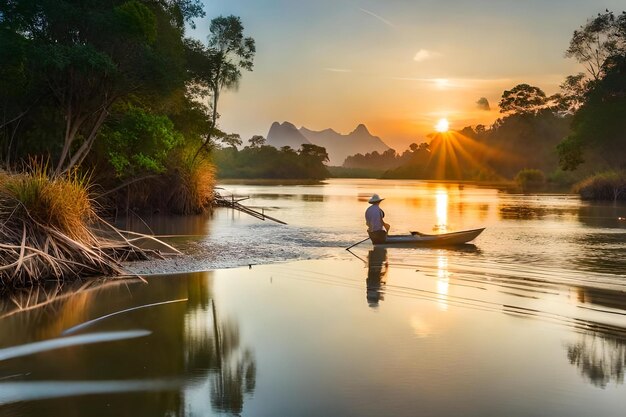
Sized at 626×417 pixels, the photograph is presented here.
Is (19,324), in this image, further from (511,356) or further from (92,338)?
(511,356)

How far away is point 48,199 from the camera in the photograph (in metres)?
11.0

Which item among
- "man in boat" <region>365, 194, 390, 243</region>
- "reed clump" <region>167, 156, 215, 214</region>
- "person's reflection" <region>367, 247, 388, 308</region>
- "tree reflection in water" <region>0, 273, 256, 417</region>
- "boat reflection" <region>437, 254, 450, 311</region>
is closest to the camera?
"tree reflection in water" <region>0, 273, 256, 417</region>

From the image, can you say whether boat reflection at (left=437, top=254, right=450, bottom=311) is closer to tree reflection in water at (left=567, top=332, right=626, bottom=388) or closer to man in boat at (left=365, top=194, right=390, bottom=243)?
man in boat at (left=365, top=194, right=390, bottom=243)

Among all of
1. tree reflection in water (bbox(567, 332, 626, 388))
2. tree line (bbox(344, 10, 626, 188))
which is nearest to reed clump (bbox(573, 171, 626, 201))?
tree line (bbox(344, 10, 626, 188))

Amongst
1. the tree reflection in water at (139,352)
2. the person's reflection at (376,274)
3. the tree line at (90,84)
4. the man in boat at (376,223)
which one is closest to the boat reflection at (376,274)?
the person's reflection at (376,274)

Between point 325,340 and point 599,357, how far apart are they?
3.30m

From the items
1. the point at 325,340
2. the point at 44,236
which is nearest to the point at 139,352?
the point at 325,340

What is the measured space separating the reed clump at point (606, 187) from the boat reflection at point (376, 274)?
34392 millimetres

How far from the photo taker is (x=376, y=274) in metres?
12.9

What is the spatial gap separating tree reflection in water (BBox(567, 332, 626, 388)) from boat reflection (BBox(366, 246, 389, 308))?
332 cm

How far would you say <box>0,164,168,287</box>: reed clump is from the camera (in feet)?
33.3

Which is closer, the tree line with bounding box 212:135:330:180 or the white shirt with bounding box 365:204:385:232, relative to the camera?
the white shirt with bounding box 365:204:385:232

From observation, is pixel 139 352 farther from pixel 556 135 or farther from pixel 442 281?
pixel 556 135

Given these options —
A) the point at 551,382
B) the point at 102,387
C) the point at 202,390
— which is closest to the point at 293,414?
the point at 202,390
